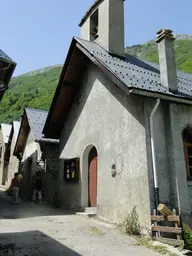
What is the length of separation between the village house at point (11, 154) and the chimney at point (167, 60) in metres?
15.7

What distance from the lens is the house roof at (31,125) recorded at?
49.6ft

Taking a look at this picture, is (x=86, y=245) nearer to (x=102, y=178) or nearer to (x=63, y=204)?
(x=102, y=178)

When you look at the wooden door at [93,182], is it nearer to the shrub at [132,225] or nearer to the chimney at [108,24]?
the shrub at [132,225]

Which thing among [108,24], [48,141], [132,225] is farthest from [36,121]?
[132,225]

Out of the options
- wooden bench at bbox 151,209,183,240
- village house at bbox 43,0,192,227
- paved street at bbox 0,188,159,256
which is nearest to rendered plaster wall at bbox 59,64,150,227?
village house at bbox 43,0,192,227

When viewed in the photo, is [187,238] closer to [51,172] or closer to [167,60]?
[167,60]

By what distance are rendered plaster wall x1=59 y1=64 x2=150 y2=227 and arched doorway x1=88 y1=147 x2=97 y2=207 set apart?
17cm

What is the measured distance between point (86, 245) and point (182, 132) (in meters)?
4.56

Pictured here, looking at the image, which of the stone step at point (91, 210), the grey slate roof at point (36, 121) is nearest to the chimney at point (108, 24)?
the grey slate roof at point (36, 121)

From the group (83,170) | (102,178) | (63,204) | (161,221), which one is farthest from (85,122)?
(161,221)

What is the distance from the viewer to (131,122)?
26.8ft

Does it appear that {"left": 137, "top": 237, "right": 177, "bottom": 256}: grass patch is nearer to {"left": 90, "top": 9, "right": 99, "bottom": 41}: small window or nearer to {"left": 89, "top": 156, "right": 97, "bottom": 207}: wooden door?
{"left": 89, "top": 156, "right": 97, "bottom": 207}: wooden door

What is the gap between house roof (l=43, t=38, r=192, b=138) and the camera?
308 inches

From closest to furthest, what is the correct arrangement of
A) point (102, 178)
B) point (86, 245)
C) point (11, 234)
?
point (86, 245) < point (11, 234) < point (102, 178)
